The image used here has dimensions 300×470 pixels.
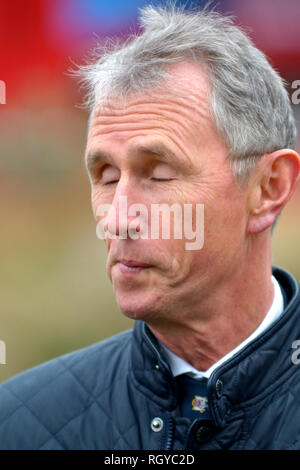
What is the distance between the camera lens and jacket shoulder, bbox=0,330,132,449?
211cm

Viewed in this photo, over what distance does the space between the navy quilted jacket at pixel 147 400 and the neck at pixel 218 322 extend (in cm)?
10

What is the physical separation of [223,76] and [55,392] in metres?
1.20

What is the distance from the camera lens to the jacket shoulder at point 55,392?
2111 millimetres

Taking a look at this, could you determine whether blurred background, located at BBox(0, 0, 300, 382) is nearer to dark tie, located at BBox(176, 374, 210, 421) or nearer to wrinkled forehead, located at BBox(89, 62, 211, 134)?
dark tie, located at BBox(176, 374, 210, 421)

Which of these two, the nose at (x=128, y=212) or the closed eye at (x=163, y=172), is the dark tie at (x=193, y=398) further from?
the closed eye at (x=163, y=172)

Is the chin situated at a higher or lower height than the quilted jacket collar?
higher

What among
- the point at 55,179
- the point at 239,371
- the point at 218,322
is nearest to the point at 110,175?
the point at 218,322

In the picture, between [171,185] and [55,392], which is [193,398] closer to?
[55,392]

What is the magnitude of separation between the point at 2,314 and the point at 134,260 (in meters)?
4.40

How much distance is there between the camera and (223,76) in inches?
76.7

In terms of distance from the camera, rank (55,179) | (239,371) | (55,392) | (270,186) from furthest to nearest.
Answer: (55,179) < (55,392) < (270,186) < (239,371)

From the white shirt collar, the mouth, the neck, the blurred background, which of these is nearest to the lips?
the mouth

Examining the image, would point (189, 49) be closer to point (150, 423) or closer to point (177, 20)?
point (177, 20)

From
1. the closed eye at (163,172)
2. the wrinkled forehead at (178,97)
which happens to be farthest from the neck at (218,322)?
the wrinkled forehead at (178,97)
